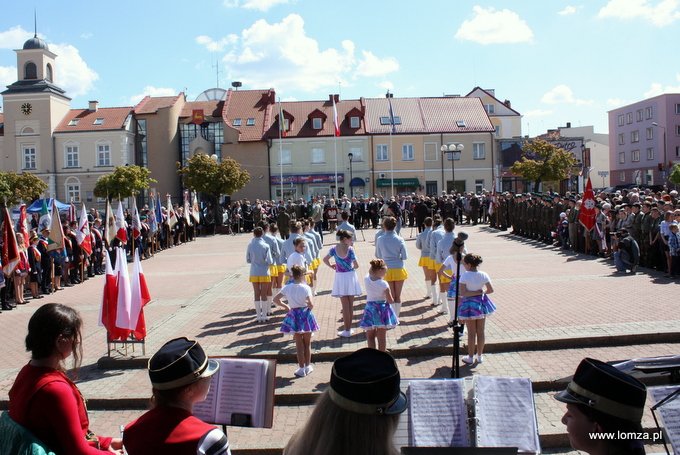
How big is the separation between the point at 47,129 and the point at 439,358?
2177 inches

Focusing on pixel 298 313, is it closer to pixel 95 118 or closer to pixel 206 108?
pixel 206 108

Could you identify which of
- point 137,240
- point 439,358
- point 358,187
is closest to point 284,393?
point 439,358

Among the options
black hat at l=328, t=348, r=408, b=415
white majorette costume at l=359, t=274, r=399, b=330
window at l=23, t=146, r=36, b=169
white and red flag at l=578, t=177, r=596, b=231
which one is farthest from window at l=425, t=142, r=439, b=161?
black hat at l=328, t=348, r=408, b=415

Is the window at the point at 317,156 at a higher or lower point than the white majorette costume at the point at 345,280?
higher

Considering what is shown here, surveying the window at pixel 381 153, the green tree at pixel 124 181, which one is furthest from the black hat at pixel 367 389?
the window at pixel 381 153

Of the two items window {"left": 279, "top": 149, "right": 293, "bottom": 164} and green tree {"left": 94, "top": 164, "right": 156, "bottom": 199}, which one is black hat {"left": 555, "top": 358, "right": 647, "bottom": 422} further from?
window {"left": 279, "top": 149, "right": 293, "bottom": 164}

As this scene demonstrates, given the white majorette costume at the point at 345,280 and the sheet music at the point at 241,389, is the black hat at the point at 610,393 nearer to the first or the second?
the sheet music at the point at 241,389

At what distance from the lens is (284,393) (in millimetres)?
7352

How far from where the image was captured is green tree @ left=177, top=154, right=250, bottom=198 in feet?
125

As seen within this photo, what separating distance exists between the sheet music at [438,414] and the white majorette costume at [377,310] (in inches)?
155

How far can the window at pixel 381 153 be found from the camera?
1959 inches

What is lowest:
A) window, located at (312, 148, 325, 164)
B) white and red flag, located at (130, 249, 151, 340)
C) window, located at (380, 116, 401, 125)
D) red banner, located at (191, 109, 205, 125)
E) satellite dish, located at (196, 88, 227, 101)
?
white and red flag, located at (130, 249, 151, 340)

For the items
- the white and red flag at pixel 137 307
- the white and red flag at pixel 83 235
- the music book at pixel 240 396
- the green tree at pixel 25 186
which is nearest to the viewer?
the music book at pixel 240 396

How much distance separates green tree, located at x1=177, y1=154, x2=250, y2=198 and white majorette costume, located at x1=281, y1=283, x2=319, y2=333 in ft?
102
